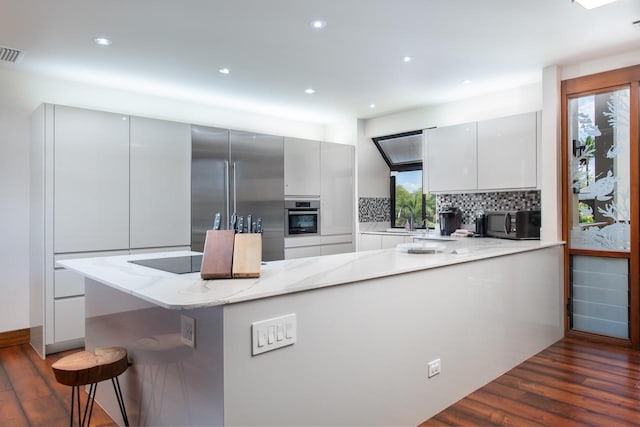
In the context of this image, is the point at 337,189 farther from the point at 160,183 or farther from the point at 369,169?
the point at 160,183

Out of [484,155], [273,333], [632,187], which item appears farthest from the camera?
[484,155]

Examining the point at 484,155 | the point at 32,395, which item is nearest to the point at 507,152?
the point at 484,155

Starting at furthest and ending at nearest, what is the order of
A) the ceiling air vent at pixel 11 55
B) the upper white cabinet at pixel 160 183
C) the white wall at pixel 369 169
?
the white wall at pixel 369 169 → the upper white cabinet at pixel 160 183 → the ceiling air vent at pixel 11 55

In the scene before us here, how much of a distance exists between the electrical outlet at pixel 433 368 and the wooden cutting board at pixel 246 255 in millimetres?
1184

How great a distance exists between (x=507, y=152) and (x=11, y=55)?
4414mm

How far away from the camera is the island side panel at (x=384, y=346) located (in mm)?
1536

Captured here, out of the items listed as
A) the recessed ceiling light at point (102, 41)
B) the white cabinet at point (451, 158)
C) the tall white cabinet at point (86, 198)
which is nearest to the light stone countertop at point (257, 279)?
the tall white cabinet at point (86, 198)

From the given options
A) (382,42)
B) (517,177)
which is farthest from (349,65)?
(517,177)

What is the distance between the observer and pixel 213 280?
174cm

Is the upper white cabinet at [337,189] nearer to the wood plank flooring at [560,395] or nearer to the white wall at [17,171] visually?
the white wall at [17,171]

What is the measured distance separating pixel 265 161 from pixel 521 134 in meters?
2.68

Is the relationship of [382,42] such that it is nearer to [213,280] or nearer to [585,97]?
[585,97]

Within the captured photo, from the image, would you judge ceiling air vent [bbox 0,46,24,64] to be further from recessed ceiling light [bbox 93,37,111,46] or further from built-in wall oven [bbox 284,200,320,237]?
built-in wall oven [bbox 284,200,320,237]

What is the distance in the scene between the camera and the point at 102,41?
10.0ft
